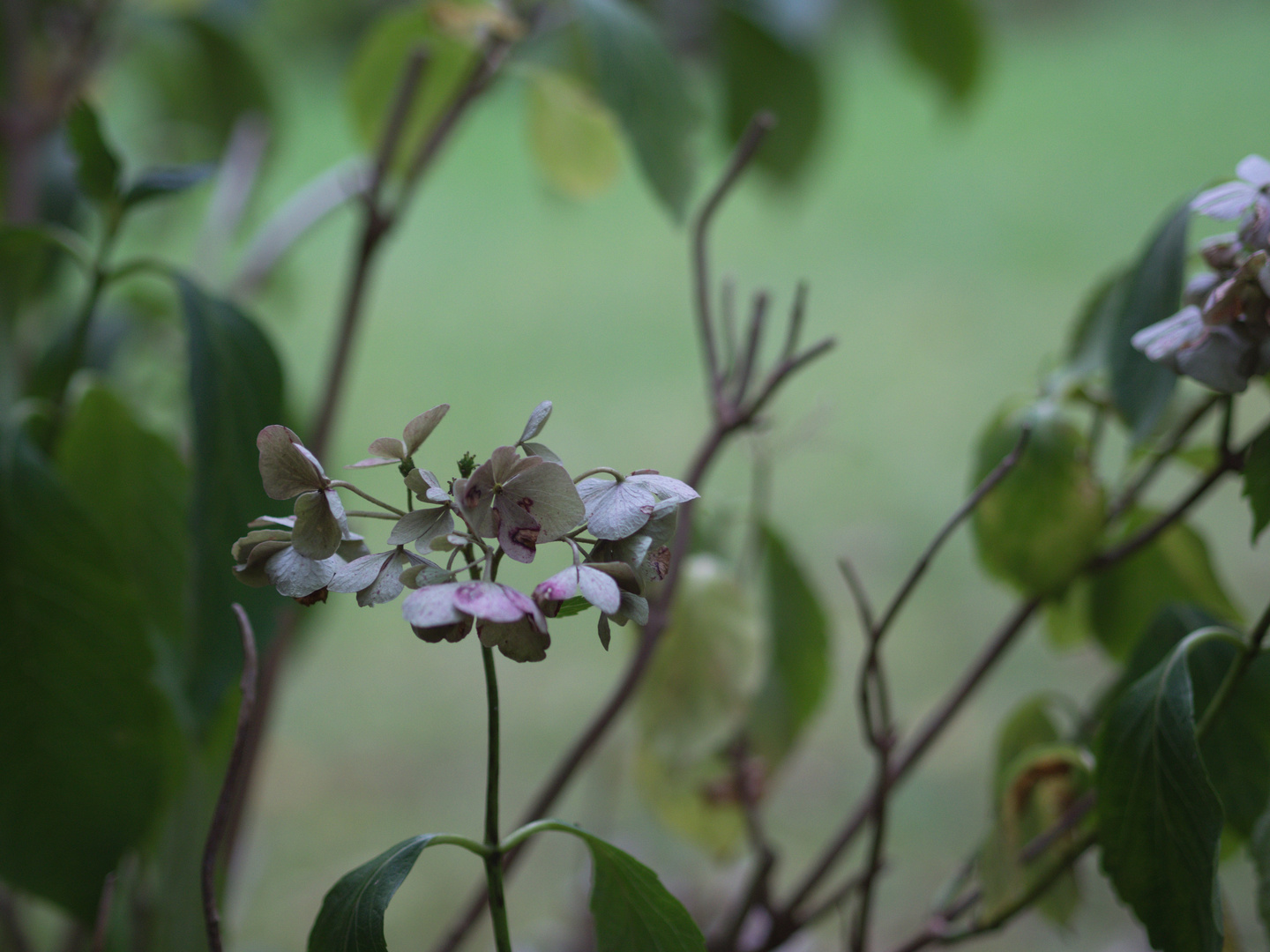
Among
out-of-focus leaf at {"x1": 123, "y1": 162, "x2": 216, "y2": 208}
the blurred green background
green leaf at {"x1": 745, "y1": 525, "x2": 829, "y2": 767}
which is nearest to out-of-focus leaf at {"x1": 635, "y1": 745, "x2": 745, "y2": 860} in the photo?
green leaf at {"x1": 745, "y1": 525, "x2": 829, "y2": 767}

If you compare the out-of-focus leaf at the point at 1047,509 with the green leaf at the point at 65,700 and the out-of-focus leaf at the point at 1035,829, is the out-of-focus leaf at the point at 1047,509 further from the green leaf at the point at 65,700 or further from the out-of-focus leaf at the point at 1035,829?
the green leaf at the point at 65,700

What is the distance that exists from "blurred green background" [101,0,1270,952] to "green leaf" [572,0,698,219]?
5.3 inches

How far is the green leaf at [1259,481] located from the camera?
8.6 inches

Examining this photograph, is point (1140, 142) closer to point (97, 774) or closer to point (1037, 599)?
point (1037, 599)

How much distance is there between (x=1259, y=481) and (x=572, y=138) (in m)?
0.33

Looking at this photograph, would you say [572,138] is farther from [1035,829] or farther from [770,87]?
[1035,829]

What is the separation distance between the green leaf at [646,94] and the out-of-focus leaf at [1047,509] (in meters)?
0.13

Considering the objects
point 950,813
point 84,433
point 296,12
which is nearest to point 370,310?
point 296,12

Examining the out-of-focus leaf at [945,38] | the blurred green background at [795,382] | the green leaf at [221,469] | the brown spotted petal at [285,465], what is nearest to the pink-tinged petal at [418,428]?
the brown spotted petal at [285,465]

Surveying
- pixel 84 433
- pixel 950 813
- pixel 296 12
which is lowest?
pixel 950 813

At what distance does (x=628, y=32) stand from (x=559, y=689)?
700mm

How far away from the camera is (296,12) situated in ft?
4.60

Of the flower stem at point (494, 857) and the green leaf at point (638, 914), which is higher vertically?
the flower stem at point (494, 857)

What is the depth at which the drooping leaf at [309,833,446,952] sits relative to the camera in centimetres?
18
